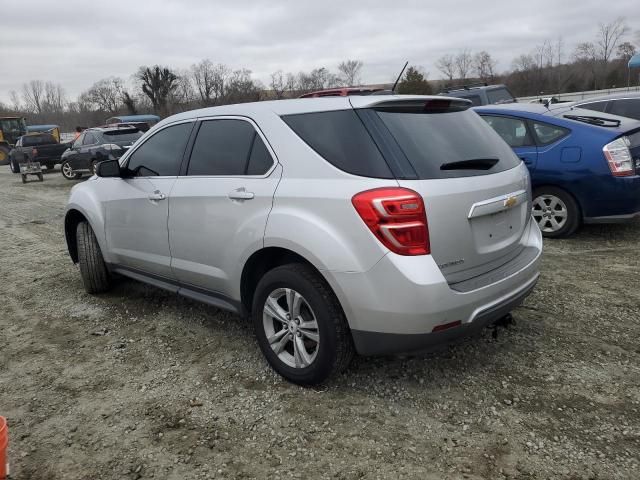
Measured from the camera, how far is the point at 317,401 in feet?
10.00

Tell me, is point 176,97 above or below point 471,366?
above

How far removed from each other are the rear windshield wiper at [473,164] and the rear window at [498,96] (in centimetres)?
1080

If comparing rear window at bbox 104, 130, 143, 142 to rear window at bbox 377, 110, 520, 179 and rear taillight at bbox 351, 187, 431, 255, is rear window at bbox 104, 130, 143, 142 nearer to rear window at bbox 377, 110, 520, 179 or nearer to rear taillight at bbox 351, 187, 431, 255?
rear window at bbox 377, 110, 520, 179

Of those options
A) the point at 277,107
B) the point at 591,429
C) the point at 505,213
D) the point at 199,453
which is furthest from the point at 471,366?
the point at 277,107

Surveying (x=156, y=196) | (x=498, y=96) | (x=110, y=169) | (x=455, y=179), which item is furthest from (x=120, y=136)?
(x=455, y=179)

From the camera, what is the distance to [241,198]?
3.24 metres

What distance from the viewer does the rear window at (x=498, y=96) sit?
43.1 ft

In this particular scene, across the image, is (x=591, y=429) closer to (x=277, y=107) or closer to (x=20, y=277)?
(x=277, y=107)

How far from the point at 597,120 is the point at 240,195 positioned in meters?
4.72

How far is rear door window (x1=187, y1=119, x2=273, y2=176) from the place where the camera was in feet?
10.8

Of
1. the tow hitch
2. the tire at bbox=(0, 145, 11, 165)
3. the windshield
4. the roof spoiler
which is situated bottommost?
the tow hitch

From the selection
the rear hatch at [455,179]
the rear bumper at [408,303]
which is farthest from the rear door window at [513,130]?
the rear bumper at [408,303]

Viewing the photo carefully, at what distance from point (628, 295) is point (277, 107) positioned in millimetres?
3332

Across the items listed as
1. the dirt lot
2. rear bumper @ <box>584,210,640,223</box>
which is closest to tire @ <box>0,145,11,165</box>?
the dirt lot
